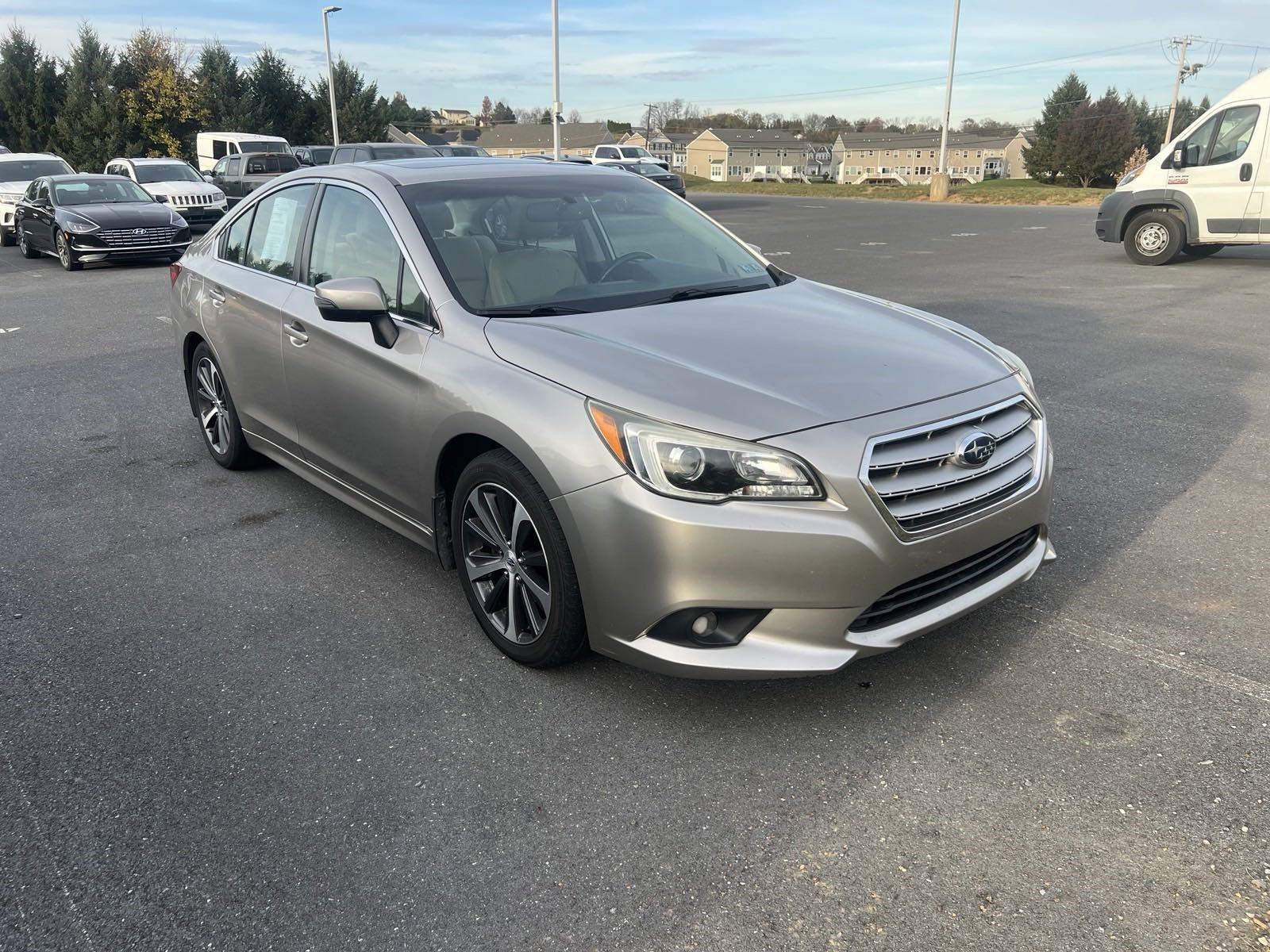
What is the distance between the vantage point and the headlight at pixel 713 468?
2900 mm

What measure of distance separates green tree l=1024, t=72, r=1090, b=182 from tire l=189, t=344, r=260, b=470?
7734cm

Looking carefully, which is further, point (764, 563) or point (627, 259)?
point (627, 259)

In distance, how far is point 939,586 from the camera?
125 inches

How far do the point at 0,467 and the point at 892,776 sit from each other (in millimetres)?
5542

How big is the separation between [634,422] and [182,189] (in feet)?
72.7

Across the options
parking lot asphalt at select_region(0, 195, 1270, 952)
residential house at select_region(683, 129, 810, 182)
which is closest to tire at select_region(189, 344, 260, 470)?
parking lot asphalt at select_region(0, 195, 1270, 952)

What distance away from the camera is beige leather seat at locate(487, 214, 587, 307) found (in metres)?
3.87

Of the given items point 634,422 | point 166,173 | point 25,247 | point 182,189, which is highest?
point 166,173

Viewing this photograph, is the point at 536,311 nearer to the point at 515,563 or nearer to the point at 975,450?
the point at 515,563

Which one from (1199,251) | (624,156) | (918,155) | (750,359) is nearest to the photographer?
(750,359)

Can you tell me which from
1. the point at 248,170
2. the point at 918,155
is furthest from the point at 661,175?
the point at 918,155

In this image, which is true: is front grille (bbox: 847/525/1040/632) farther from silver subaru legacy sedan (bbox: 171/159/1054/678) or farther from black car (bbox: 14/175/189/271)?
black car (bbox: 14/175/189/271)

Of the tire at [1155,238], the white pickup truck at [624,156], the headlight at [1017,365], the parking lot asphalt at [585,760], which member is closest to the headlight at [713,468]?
the parking lot asphalt at [585,760]

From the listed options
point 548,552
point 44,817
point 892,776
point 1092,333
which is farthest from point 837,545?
point 1092,333
